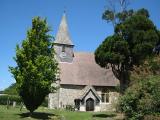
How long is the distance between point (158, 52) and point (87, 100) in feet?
50.6

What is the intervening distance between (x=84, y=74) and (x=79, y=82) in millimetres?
2230

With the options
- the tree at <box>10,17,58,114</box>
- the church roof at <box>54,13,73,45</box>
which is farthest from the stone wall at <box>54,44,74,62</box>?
the tree at <box>10,17,58,114</box>

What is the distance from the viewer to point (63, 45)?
58.8 m

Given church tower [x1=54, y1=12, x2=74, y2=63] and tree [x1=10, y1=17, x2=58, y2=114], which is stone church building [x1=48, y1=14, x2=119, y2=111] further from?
tree [x1=10, y1=17, x2=58, y2=114]

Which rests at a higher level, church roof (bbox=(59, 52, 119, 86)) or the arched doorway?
church roof (bbox=(59, 52, 119, 86))

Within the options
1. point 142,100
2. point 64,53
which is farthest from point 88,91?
point 142,100

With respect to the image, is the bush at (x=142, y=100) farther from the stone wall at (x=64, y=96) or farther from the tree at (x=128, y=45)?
the stone wall at (x=64, y=96)

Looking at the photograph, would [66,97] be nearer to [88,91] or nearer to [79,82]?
[79,82]

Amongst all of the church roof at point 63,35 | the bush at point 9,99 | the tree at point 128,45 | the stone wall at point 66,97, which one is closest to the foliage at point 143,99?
the tree at point 128,45

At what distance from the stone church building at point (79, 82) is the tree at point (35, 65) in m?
17.9

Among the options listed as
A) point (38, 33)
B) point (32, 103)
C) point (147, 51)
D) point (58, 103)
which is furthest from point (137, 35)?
point (58, 103)

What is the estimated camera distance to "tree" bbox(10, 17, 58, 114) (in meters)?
33.6

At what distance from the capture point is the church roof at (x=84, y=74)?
5482 centimetres

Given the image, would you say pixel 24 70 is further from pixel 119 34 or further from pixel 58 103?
pixel 58 103
